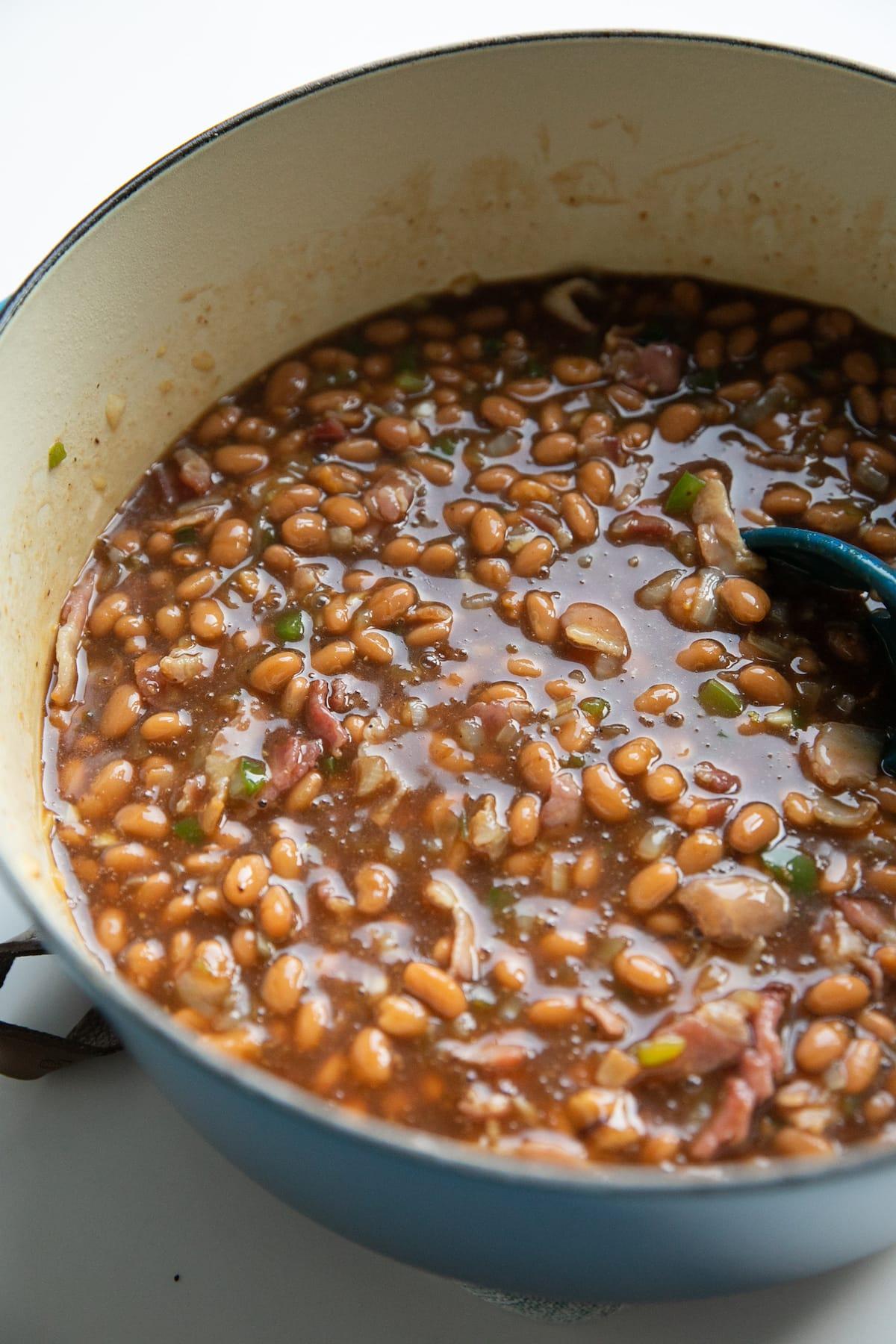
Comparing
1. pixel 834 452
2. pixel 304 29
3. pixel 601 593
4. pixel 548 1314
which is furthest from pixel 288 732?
pixel 304 29

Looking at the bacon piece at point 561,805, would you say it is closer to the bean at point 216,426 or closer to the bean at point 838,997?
the bean at point 838,997

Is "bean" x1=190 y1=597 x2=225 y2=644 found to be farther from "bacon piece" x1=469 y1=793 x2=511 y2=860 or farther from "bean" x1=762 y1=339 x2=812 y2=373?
"bean" x1=762 y1=339 x2=812 y2=373

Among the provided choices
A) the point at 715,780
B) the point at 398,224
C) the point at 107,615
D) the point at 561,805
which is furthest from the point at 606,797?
the point at 398,224

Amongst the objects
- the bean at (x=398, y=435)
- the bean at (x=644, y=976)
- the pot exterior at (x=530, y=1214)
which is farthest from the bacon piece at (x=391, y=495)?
the pot exterior at (x=530, y=1214)

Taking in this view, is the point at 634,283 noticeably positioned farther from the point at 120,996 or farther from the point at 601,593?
the point at 120,996

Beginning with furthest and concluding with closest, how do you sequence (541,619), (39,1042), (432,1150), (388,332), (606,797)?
(388,332) < (541,619) < (606,797) < (39,1042) < (432,1150)

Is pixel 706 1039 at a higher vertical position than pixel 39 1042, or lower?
higher

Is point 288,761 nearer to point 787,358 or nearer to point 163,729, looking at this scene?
point 163,729
